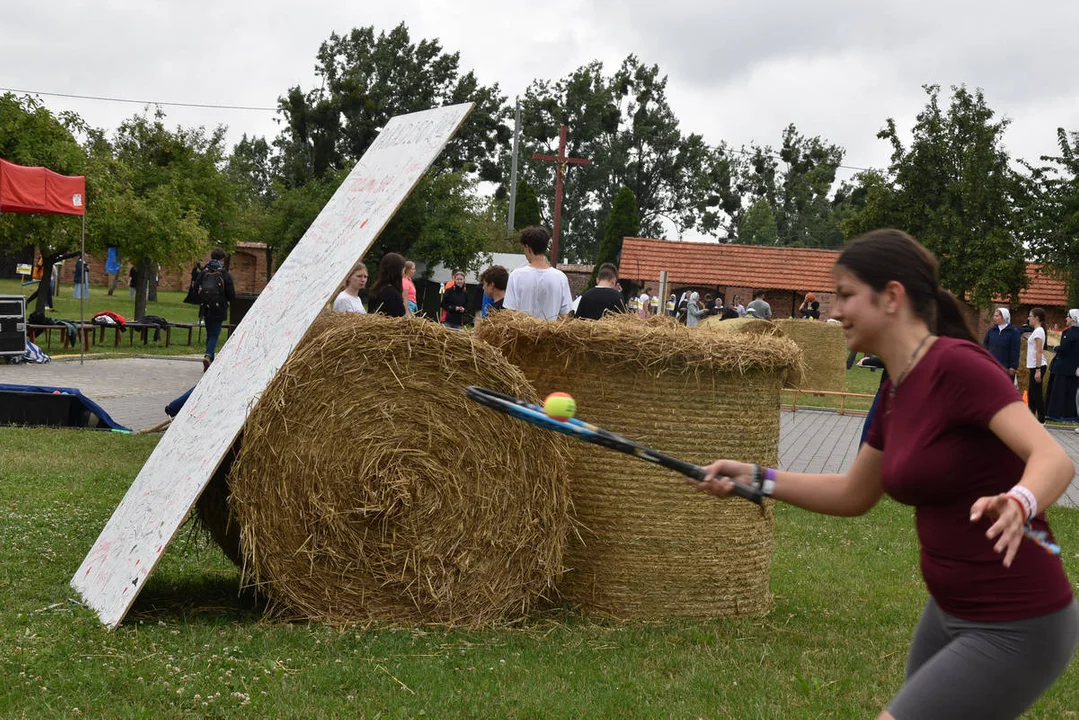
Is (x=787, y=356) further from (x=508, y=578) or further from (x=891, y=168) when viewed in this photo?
(x=891, y=168)

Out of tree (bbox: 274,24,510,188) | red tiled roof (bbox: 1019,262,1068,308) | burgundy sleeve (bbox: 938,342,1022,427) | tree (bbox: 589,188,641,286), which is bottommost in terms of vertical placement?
burgundy sleeve (bbox: 938,342,1022,427)

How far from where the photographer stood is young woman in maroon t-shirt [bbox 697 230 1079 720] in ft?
8.73

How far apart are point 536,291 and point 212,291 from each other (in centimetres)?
1148

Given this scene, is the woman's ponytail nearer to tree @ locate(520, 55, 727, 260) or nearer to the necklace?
the necklace

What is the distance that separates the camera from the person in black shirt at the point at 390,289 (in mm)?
9836

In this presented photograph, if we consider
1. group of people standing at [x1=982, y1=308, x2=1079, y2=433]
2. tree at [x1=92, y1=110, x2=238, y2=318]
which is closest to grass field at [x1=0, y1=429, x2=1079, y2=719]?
group of people standing at [x1=982, y1=308, x2=1079, y2=433]

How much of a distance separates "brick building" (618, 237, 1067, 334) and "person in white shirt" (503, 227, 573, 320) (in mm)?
38599

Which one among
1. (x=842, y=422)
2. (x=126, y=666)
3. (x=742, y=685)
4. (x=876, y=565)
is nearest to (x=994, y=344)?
(x=842, y=422)

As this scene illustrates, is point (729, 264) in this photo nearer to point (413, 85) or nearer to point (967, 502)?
point (413, 85)

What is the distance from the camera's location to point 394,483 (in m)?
5.33

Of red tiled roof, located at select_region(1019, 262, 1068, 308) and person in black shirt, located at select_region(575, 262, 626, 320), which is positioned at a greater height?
red tiled roof, located at select_region(1019, 262, 1068, 308)

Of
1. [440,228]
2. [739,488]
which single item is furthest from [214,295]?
[440,228]

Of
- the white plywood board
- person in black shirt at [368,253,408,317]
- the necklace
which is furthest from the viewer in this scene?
person in black shirt at [368,253,408,317]

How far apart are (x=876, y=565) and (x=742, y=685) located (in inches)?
122
